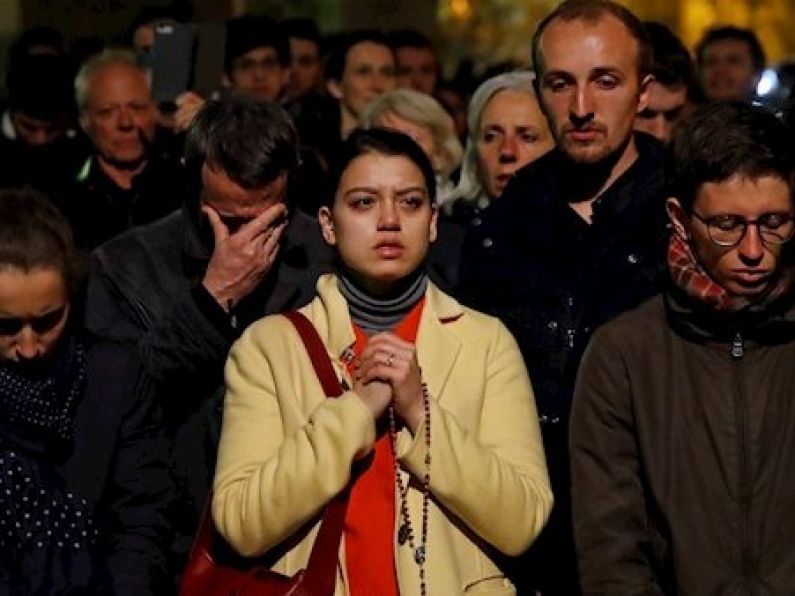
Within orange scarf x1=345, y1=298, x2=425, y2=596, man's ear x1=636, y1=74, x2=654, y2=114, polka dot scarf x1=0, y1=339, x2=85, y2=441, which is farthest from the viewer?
man's ear x1=636, y1=74, x2=654, y2=114

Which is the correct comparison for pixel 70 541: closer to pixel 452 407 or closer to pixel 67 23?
pixel 452 407

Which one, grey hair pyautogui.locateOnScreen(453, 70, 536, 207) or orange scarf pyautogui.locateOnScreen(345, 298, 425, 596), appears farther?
grey hair pyautogui.locateOnScreen(453, 70, 536, 207)

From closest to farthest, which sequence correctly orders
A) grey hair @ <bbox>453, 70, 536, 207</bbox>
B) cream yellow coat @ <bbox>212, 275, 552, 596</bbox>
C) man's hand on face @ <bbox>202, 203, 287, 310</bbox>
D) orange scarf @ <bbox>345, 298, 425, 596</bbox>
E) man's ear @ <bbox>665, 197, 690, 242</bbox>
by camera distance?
cream yellow coat @ <bbox>212, 275, 552, 596</bbox> → orange scarf @ <bbox>345, 298, 425, 596</bbox> → man's ear @ <bbox>665, 197, 690, 242</bbox> → man's hand on face @ <bbox>202, 203, 287, 310</bbox> → grey hair @ <bbox>453, 70, 536, 207</bbox>

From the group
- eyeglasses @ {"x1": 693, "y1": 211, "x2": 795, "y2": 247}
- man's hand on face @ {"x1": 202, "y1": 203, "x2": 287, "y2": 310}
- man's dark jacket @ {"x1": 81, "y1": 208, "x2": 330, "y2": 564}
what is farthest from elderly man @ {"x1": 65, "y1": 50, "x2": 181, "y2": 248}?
eyeglasses @ {"x1": 693, "y1": 211, "x2": 795, "y2": 247}

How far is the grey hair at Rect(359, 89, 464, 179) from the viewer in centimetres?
883

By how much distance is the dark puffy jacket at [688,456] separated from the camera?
5.52 m

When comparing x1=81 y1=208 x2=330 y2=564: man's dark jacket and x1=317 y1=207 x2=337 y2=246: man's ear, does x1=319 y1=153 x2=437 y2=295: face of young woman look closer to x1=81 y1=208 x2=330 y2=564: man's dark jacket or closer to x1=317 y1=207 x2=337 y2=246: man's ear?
x1=317 y1=207 x2=337 y2=246: man's ear

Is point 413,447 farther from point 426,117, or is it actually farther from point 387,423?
point 426,117

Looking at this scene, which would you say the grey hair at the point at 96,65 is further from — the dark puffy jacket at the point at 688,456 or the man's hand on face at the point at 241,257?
the dark puffy jacket at the point at 688,456

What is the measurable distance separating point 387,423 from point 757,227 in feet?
3.46

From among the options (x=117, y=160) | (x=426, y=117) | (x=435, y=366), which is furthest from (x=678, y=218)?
(x=117, y=160)

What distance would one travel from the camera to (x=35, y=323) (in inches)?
233

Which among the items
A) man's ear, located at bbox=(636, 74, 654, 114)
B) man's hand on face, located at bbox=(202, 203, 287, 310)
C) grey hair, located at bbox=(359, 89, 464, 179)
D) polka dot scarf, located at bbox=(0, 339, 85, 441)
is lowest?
polka dot scarf, located at bbox=(0, 339, 85, 441)

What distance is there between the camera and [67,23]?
15.2 metres
